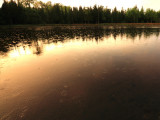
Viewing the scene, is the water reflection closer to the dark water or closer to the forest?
the dark water

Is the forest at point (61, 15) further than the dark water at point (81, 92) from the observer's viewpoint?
Yes

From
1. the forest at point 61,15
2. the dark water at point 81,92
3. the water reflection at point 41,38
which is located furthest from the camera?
the forest at point 61,15

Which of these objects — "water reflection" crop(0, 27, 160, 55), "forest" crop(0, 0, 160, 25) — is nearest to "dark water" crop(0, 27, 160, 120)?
"water reflection" crop(0, 27, 160, 55)

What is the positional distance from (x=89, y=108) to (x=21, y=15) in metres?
85.6

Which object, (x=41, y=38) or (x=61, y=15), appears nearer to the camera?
(x=41, y=38)

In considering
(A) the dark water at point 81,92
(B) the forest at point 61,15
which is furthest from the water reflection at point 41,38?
(B) the forest at point 61,15

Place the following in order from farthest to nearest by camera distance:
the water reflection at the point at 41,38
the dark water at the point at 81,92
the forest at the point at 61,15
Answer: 1. the forest at the point at 61,15
2. the water reflection at the point at 41,38
3. the dark water at the point at 81,92

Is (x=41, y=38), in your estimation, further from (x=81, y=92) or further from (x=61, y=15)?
(x=61, y=15)

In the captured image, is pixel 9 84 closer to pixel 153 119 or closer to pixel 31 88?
pixel 31 88

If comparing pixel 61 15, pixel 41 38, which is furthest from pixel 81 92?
pixel 61 15

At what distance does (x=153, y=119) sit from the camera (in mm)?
3541

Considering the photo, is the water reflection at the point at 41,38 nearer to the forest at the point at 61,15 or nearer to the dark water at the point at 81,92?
the dark water at the point at 81,92

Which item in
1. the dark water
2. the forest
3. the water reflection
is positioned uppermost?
the forest

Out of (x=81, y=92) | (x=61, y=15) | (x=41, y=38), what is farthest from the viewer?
(x=61, y=15)
